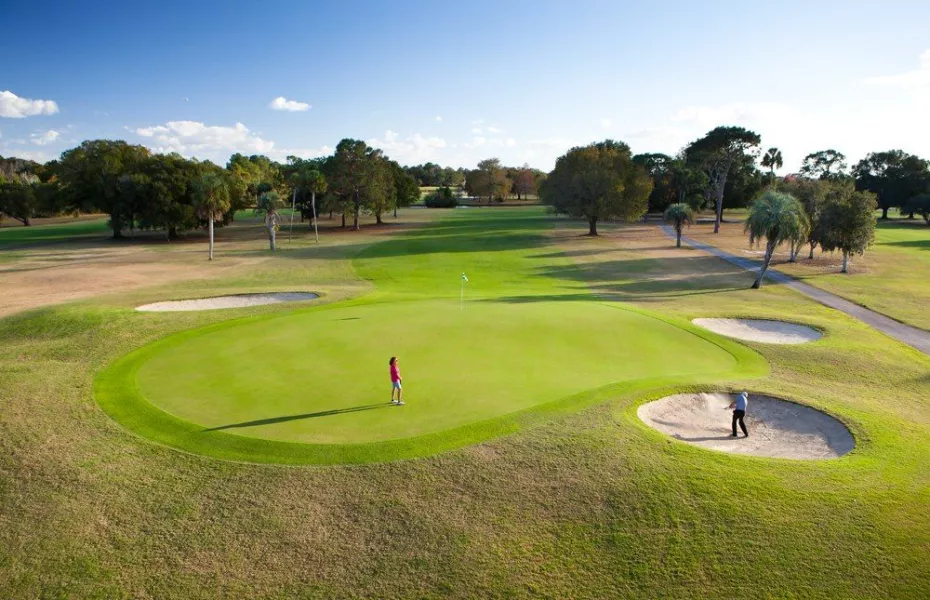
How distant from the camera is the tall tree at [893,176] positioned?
115 metres

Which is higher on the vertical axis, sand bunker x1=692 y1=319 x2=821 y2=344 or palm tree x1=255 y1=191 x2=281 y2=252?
palm tree x1=255 y1=191 x2=281 y2=252

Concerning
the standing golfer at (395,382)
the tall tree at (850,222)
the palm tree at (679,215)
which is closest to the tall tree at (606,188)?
the palm tree at (679,215)

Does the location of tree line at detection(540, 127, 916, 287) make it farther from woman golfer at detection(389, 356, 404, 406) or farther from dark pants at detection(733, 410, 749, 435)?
woman golfer at detection(389, 356, 404, 406)

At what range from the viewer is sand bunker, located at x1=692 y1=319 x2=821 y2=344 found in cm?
2802

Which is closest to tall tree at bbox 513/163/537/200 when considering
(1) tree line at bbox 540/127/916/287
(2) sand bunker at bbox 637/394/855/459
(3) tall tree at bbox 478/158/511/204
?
(3) tall tree at bbox 478/158/511/204

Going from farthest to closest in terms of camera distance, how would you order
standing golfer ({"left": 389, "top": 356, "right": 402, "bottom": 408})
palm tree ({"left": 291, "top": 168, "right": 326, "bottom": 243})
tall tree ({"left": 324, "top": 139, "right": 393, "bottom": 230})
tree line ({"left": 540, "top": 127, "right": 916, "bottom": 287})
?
tall tree ({"left": 324, "top": 139, "right": 393, "bottom": 230}), palm tree ({"left": 291, "top": 168, "right": 326, "bottom": 243}), tree line ({"left": 540, "top": 127, "right": 916, "bottom": 287}), standing golfer ({"left": 389, "top": 356, "right": 402, "bottom": 408})

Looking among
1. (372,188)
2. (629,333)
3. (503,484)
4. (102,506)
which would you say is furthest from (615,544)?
(372,188)

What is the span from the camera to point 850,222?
170ft

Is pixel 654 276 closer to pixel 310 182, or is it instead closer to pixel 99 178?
pixel 310 182

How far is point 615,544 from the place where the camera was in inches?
456

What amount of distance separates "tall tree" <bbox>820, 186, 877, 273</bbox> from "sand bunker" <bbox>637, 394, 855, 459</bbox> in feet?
139

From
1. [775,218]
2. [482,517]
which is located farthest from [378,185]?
[482,517]

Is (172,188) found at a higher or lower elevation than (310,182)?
lower

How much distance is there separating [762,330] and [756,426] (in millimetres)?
14049
